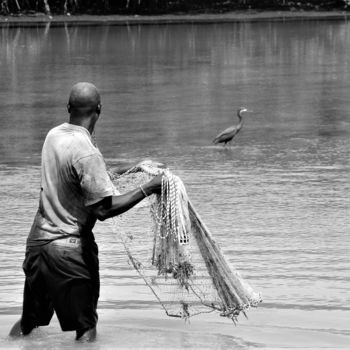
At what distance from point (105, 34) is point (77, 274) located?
32.2 metres

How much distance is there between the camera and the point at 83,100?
6.85m

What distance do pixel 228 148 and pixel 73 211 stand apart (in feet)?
30.0

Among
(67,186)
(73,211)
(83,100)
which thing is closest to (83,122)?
(83,100)

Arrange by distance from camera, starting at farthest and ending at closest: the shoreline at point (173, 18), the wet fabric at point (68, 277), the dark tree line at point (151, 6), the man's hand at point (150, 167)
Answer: the dark tree line at point (151, 6)
the shoreline at point (173, 18)
the man's hand at point (150, 167)
the wet fabric at point (68, 277)

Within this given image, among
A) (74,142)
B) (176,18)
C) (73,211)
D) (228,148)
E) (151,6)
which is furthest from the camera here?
(151,6)

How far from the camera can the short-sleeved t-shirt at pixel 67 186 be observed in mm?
6691

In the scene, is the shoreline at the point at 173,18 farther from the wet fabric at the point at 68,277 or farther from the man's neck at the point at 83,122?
the wet fabric at the point at 68,277

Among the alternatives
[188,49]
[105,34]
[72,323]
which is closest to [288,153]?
[72,323]

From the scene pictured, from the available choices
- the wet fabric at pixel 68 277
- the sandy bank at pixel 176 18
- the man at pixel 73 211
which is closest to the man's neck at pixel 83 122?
the man at pixel 73 211

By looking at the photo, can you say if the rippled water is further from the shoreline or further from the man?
the shoreline

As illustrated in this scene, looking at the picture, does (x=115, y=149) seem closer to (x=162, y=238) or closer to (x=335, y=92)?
(x=335, y=92)

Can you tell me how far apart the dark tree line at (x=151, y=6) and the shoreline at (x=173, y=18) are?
73 centimetres

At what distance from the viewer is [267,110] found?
1981cm

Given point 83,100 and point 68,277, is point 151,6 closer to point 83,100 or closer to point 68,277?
point 83,100
